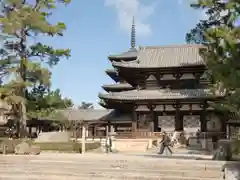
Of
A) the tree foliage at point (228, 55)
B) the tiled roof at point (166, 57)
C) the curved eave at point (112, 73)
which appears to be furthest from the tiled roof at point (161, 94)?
the tree foliage at point (228, 55)

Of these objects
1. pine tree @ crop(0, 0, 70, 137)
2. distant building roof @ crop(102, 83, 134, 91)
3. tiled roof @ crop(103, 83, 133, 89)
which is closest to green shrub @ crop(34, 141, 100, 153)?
pine tree @ crop(0, 0, 70, 137)

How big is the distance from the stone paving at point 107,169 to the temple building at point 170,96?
56.3ft

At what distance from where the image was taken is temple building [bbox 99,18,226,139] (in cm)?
3058

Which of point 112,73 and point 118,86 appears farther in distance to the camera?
point 112,73

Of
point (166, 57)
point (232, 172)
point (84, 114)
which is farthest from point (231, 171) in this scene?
point (84, 114)

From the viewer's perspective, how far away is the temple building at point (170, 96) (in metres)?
30.6

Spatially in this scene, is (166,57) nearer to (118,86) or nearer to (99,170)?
(118,86)

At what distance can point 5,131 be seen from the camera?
118 feet

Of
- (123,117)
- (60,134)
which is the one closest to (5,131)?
(60,134)

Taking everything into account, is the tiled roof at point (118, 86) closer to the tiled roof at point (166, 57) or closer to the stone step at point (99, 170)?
the tiled roof at point (166, 57)

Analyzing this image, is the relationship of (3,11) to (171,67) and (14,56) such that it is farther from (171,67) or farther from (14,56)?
(171,67)

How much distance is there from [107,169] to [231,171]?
4439 millimetres

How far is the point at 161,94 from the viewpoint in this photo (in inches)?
1218

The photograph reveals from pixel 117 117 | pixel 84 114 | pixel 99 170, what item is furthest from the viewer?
pixel 84 114
